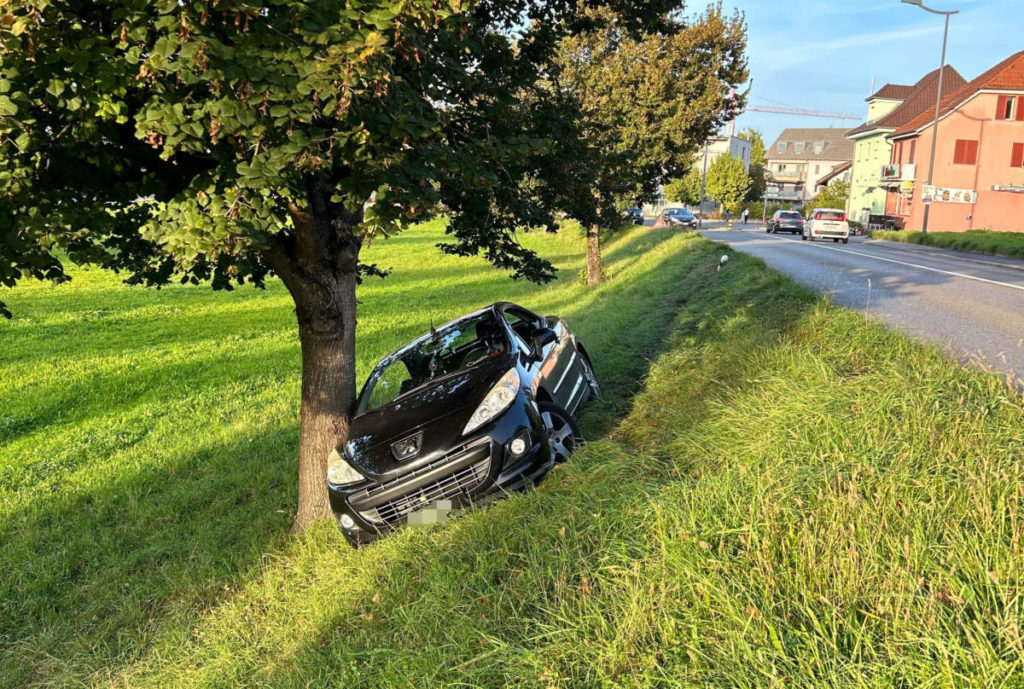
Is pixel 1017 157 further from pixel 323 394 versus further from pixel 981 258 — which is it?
pixel 323 394

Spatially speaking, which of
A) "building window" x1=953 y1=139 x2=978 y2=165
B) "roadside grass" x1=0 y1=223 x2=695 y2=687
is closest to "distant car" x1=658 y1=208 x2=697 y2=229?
"building window" x1=953 y1=139 x2=978 y2=165

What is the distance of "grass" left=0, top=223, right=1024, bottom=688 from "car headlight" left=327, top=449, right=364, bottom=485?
0.54m

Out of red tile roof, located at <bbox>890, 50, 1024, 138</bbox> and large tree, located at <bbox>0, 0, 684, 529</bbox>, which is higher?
red tile roof, located at <bbox>890, 50, 1024, 138</bbox>

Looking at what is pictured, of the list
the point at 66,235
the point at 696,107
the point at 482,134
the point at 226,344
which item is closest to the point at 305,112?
the point at 66,235

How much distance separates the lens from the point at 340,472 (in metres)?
5.20

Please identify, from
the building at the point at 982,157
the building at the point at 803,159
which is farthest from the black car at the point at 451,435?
the building at the point at 803,159

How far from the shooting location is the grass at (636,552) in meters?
2.55

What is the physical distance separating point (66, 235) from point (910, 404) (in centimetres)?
503

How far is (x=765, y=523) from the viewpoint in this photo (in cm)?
313

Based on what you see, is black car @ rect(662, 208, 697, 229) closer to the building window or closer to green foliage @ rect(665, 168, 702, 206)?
the building window

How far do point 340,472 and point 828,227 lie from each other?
101 ft

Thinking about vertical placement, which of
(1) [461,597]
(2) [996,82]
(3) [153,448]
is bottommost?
(3) [153,448]

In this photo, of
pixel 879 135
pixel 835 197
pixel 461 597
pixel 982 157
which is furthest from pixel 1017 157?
pixel 461 597

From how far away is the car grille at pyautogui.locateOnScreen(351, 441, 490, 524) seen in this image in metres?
4.78
